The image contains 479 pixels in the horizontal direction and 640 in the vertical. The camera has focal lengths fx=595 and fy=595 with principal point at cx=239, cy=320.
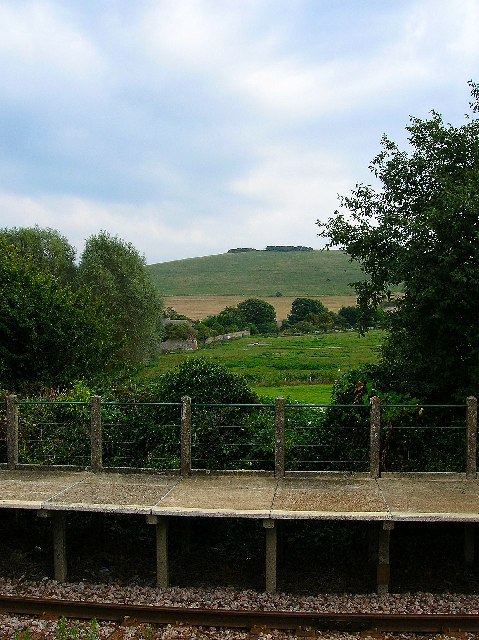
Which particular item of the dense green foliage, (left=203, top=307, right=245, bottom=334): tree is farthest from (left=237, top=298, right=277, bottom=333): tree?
(left=203, top=307, right=245, bottom=334): tree

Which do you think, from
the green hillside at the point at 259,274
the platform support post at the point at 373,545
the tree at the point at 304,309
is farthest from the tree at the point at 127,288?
the green hillside at the point at 259,274

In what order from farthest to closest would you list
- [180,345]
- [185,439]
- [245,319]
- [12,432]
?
1. [245,319]
2. [180,345]
3. [12,432]
4. [185,439]

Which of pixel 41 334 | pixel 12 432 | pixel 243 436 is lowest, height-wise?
pixel 243 436

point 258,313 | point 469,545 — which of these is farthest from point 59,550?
point 258,313

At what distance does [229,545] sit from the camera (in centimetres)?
1173

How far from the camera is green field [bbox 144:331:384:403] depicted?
3738 cm

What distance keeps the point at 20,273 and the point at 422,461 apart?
13.7 m

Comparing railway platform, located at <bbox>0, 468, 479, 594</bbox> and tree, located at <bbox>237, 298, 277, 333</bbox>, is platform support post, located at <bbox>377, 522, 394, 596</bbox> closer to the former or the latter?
railway platform, located at <bbox>0, 468, 479, 594</bbox>

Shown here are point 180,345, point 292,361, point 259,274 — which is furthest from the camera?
point 259,274

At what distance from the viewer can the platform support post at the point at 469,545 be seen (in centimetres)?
1087

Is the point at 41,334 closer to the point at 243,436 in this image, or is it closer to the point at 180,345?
the point at 243,436

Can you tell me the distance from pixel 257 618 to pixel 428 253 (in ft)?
27.0

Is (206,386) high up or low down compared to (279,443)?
up

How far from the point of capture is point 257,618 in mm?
8703
